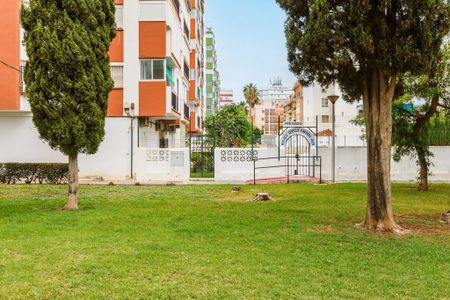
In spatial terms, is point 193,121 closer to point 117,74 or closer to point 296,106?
point 117,74

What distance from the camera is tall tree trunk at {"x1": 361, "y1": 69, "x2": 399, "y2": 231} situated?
9078 mm

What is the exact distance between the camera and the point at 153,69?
79.6 ft

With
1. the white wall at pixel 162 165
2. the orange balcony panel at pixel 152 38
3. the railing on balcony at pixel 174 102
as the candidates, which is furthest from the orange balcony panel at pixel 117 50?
the white wall at pixel 162 165

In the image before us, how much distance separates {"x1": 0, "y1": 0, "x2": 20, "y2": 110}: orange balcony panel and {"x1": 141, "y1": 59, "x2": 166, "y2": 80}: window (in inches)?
232

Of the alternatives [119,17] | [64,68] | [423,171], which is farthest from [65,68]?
[119,17]

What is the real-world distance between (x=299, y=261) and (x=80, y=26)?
799cm

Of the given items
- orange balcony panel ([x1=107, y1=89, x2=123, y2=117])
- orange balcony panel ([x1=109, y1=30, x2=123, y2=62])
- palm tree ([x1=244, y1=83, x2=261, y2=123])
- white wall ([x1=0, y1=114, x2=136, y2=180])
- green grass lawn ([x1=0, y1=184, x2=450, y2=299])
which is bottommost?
green grass lawn ([x1=0, y1=184, x2=450, y2=299])

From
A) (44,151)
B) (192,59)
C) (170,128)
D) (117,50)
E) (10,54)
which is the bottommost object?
(44,151)

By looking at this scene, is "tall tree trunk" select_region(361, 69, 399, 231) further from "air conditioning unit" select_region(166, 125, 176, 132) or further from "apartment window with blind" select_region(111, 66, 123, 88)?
A: "air conditioning unit" select_region(166, 125, 176, 132)

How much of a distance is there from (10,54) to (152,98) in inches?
269

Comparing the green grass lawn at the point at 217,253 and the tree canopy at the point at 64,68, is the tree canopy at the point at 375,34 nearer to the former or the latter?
the green grass lawn at the point at 217,253

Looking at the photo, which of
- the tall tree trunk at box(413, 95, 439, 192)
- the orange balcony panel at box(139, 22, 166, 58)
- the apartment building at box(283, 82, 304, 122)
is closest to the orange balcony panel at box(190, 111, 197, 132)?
the orange balcony panel at box(139, 22, 166, 58)

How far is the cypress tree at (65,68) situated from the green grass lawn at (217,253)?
207 cm

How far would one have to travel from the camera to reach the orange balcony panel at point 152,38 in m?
24.1
